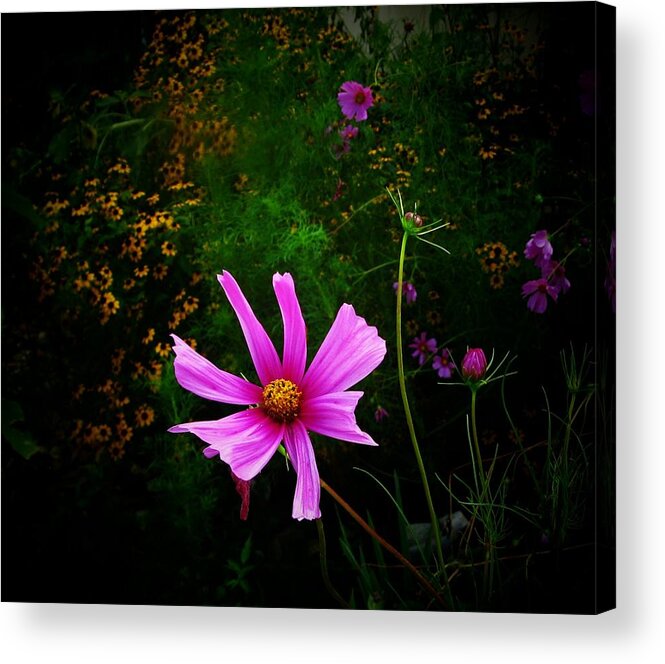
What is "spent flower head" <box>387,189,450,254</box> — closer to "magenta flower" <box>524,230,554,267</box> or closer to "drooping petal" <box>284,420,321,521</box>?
"magenta flower" <box>524,230,554,267</box>

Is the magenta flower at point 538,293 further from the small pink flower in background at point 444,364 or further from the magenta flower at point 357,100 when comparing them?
the magenta flower at point 357,100

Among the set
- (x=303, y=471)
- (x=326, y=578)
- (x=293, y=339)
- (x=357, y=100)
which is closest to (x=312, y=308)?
(x=293, y=339)

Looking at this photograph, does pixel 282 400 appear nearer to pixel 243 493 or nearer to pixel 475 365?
pixel 243 493

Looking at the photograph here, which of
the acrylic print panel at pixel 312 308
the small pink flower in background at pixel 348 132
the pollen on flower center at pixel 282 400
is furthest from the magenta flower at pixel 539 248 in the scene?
the pollen on flower center at pixel 282 400

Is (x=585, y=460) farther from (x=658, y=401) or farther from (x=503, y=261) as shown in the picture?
(x=503, y=261)

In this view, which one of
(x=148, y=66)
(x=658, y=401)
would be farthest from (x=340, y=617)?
(x=148, y=66)

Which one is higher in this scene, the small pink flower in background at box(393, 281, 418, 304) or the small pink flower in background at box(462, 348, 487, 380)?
the small pink flower in background at box(393, 281, 418, 304)

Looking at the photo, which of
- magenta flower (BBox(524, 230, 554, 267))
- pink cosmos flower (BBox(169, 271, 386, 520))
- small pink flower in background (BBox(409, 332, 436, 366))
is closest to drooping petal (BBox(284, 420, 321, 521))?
pink cosmos flower (BBox(169, 271, 386, 520))
